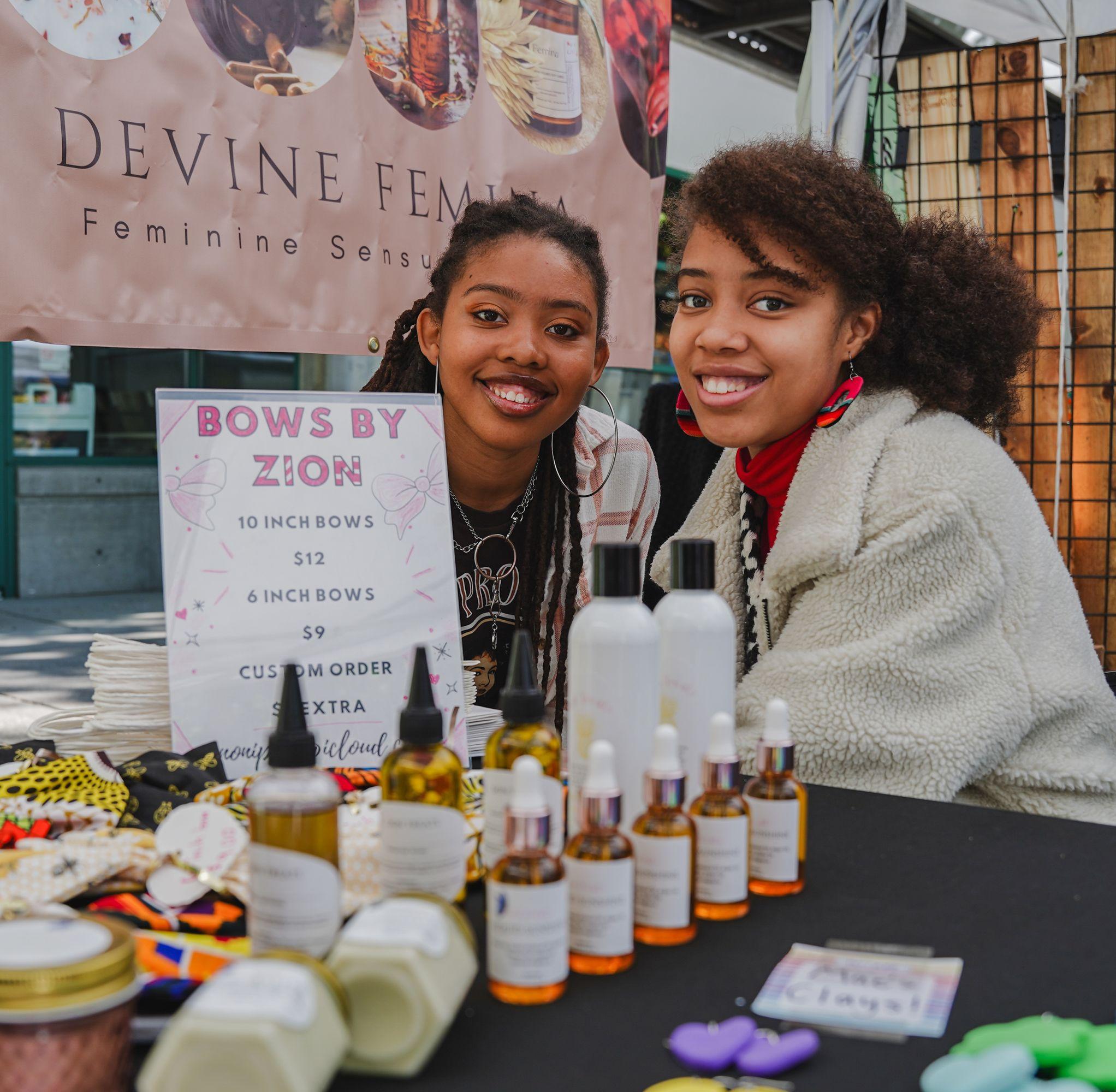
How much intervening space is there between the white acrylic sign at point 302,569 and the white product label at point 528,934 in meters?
0.52

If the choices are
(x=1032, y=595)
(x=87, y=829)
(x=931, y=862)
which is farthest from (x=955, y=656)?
(x=87, y=829)

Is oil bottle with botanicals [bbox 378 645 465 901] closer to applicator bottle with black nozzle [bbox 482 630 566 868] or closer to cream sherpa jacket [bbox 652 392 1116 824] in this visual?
applicator bottle with black nozzle [bbox 482 630 566 868]

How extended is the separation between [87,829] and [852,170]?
1.20 m

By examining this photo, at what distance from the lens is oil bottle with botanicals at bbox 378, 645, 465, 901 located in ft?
2.58

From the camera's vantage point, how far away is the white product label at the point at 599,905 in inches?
29.0

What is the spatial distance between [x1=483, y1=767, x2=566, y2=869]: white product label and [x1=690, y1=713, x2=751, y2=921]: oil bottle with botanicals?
0.35 ft

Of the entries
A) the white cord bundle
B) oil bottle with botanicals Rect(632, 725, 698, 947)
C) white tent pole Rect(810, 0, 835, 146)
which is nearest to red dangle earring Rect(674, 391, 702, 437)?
the white cord bundle

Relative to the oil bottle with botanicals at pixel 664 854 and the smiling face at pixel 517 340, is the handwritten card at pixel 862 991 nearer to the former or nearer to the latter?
the oil bottle with botanicals at pixel 664 854

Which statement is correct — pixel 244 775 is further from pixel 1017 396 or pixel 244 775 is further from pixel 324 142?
pixel 324 142

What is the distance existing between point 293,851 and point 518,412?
45.3 inches

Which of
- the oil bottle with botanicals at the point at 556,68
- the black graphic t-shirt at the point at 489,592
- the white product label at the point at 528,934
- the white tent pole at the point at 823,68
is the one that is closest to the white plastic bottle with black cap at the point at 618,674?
the white product label at the point at 528,934

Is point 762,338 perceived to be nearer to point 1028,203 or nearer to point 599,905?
point 599,905

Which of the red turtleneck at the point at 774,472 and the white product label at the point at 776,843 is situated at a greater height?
the red turtleneck at the point at 774,472

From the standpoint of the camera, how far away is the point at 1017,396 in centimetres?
162
